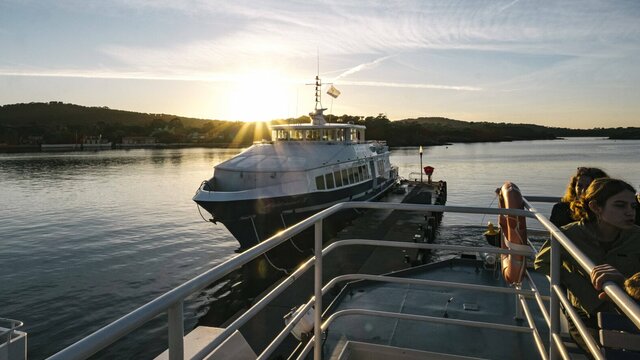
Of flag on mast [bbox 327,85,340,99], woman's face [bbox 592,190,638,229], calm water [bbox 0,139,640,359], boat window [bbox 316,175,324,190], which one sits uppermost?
flag on mast [bbox 327,85,340,99]

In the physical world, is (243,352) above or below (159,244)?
above

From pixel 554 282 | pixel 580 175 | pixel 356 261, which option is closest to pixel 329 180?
pixel 356 261

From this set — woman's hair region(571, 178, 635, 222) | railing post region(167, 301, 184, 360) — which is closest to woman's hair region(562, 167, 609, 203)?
woman's hair region(571, 178, 635, 222)

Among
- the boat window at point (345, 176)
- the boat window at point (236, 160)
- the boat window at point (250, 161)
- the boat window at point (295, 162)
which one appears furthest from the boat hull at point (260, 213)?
the boat window at point (236, 160)

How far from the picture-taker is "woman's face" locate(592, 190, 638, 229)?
3.09 m

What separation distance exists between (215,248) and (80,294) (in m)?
9.16

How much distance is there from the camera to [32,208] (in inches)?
1567

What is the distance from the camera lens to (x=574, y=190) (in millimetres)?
4477

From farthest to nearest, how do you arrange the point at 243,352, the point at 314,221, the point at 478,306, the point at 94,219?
the point at 94,219
the point at 478,306
the point at 243,352
the point at 314,221

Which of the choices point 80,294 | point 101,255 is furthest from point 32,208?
point 80,294

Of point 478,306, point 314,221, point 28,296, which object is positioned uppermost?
point 314,221

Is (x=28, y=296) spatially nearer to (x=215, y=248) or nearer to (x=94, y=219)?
(x=215, y=248)

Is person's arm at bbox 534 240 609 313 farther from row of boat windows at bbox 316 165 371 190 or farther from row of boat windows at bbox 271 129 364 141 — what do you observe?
row of boat windows at bbox 271 129 364 141

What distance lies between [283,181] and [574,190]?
15.8m
